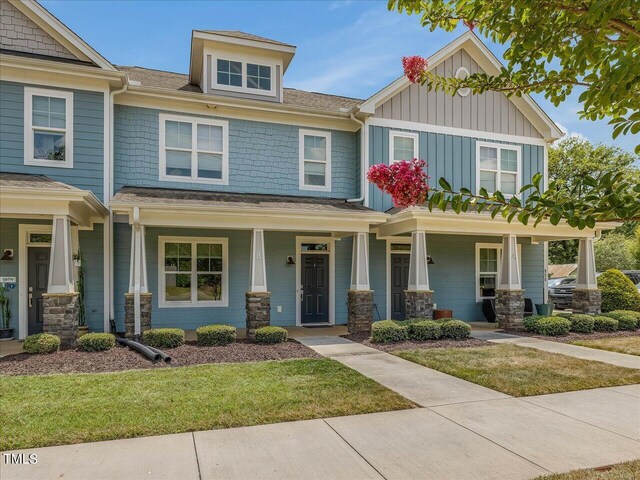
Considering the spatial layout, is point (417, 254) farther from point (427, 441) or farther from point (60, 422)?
point (60, 422)

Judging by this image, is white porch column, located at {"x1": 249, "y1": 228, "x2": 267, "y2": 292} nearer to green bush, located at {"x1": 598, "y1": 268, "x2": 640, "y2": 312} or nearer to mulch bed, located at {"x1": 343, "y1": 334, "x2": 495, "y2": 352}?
mulch bed, located at {"x1": 343, "y1": 334, "x2": 495, "y2": 352}

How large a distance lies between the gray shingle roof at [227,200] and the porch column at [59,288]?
1129 mm

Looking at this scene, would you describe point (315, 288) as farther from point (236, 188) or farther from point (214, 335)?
point (214, 335)

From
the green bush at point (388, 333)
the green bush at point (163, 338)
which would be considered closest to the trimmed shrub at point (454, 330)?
the green bush at point (388, 333)

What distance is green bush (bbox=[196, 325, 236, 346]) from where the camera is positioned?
8.91 meters

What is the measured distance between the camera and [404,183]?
2.93 m

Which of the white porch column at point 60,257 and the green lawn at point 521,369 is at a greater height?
the white porch column at point 60,257

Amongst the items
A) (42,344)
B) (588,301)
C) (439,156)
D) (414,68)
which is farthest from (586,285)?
(42,344)

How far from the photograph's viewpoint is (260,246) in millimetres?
9867

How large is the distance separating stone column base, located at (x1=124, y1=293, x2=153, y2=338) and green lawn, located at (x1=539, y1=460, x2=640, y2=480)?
26.2 feet

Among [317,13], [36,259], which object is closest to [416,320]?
[317,13]

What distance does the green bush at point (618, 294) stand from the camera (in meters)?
13.7

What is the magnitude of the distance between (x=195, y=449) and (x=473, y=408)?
10.6 ft

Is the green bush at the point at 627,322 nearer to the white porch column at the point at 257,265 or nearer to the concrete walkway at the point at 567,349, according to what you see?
the concrete walkway at the point at 567,349
